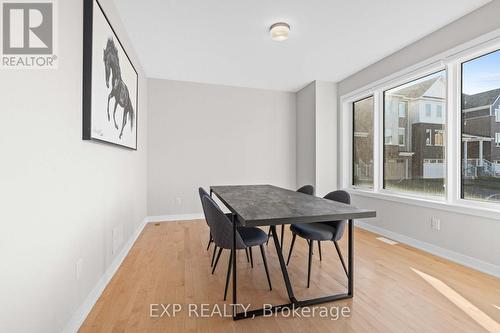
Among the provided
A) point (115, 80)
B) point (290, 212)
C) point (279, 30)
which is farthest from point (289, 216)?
point (279, 30)

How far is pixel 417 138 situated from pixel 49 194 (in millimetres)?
3886

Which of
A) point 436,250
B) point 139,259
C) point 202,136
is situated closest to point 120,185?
point 139,259

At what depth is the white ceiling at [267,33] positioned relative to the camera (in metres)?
2.33

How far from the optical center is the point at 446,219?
2.71 m

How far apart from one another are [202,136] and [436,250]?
388 cm

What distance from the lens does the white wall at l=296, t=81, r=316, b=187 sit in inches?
176

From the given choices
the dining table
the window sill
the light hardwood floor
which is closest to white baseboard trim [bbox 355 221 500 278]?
the light hardwood floor

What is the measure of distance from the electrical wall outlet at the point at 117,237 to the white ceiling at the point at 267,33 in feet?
7.25

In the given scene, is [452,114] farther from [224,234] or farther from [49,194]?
[49,194]

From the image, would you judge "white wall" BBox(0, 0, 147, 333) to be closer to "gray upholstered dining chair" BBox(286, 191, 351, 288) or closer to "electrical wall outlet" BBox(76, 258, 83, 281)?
"electrical wall outlet" BBox(76, 258, 83, 281)

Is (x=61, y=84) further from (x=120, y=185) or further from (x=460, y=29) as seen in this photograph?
(x=460, y=29)

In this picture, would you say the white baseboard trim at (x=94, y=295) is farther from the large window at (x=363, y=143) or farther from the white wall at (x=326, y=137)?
the large window at (x=363, y=143)

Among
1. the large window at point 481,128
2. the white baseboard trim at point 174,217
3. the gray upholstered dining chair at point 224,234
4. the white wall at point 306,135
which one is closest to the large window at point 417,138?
the large window at point 481,128

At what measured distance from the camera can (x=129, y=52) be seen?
2975 mm
